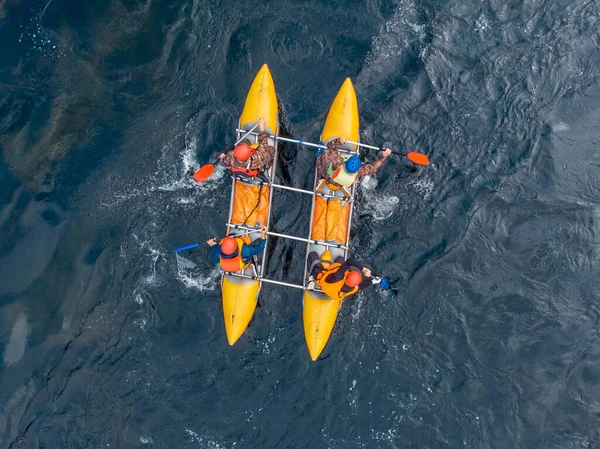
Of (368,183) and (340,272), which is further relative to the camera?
(368,183)

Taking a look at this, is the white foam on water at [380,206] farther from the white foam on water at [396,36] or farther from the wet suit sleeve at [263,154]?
the white foam on water at [396,36]

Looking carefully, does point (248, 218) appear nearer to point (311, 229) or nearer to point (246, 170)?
point (246, 170)

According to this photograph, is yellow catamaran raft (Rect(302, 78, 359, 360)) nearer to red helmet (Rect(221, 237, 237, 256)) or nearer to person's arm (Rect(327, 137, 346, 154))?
person's arm (Rect(327, 137, 346, 154))

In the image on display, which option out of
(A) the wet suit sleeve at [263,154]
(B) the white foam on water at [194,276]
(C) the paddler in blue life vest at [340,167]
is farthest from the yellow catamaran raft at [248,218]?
(C) the paddler in blue life vest at [340,167]

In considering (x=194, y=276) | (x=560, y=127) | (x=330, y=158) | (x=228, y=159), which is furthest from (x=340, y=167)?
(x=560, y=127)

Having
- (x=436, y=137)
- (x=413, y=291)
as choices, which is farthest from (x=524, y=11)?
(x=413, y=291)

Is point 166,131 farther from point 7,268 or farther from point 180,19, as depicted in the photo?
point 7,268
